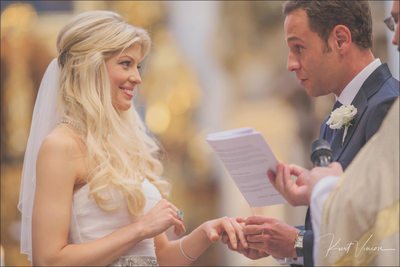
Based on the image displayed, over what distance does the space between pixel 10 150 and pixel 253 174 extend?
5.46 m

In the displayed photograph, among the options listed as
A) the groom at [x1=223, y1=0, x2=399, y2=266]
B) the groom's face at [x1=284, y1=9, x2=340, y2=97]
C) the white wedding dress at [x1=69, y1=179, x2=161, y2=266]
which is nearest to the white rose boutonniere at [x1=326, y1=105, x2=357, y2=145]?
the groom at [x1=223, y1=0, x2=399, y2=266]

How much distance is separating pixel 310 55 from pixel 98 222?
147cm

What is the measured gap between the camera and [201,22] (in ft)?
26.2

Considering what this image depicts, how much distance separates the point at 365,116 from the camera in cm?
285

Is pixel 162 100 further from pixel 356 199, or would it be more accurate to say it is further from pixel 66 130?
pixel 356 199

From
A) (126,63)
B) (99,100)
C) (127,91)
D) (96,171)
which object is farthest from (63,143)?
(126,63)

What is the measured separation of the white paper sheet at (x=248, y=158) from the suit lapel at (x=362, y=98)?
41 cm

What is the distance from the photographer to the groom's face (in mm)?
3148

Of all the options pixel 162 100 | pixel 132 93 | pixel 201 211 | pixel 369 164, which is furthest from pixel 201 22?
pixel 369 164

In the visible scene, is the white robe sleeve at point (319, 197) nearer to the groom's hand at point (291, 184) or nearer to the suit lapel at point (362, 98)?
the groom's hand at point (291, 184)

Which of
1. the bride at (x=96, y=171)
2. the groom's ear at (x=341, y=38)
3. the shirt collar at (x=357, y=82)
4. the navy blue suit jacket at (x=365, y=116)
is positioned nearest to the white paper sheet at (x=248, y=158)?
the navy blue suit jacket at (x=365, y=116)

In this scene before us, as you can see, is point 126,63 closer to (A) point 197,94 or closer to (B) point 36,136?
(B) point 36,136

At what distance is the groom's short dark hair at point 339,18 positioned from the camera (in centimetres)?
312

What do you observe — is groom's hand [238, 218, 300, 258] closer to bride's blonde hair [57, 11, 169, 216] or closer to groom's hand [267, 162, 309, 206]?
groom's hand [267, 162, 309, 206]
